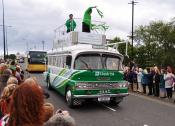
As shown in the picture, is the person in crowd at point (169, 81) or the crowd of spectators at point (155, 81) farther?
the crowd of spectators at point (155, 81)

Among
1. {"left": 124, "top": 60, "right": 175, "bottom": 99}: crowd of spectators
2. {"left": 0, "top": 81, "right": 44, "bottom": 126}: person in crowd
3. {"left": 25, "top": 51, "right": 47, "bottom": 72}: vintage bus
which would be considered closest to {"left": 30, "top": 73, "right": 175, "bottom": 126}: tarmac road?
{"left": 124, "top": 60, "right": 175, "bottom": 99}: crowd of spectators

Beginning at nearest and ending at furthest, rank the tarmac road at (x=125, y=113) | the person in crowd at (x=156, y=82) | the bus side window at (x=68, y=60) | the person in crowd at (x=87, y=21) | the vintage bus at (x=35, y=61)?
1. the tarmac road at (x=125, y=113)
2. the bus side window at (x=68, y=60)
3. the person in crowd at (x=87, y=21)
4. the person in crowd at (x=156, y=82)
5. the vintage bus at (x=35, y=61)

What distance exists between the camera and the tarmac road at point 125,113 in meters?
12.5

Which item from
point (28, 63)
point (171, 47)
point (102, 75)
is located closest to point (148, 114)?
point (102, 75)

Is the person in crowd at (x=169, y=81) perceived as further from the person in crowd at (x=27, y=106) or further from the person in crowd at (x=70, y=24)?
the person in crowd at (x=27, y=106)

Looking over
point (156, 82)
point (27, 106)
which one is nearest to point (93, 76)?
point (156, 82)

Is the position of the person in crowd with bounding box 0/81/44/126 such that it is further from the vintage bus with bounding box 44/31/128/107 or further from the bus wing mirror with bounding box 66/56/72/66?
the bus wing mirror with bounding box 66/56/72/66

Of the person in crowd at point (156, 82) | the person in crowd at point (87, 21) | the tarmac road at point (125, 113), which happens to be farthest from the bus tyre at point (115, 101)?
the person in crowd at point (87, 21)

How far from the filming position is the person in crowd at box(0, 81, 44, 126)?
11.8 feet

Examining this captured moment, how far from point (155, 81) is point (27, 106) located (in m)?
17.4

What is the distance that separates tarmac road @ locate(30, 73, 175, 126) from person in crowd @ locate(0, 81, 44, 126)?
28.2 ft

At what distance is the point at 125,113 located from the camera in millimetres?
14531

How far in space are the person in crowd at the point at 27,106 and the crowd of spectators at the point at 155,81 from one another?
1607 cm

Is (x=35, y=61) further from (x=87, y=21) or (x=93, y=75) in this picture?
(x=93, y=75)
